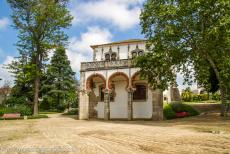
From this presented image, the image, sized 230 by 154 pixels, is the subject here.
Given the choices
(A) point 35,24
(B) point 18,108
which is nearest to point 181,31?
(A) point 35,24

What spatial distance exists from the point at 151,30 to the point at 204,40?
463cm

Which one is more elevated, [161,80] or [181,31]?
[181,31]

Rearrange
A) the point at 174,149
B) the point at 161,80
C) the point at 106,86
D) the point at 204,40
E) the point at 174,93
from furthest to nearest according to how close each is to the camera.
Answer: the point at 174,93 < the point at 106,86 < the point at 161,80 < the point at 204,40 < the point at 174,149

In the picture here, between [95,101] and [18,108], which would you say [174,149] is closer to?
[95,101]

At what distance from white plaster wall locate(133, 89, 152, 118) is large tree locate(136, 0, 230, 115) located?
25.7 feet

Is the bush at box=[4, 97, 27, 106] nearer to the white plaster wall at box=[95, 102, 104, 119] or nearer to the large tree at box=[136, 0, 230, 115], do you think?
the white plaster wall at box=[95, 102, 104, 119]

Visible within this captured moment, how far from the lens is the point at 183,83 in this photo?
25.7 meters

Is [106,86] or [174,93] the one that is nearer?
[106,86]

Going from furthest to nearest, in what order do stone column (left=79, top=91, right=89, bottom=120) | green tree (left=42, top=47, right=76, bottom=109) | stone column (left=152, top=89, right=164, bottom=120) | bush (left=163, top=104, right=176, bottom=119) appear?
green tree (left=42, top=47, right=76, bottom=109), stone column (left=79, top=91, right=89, bottom=120), bush (left=163, top=104, right=176, bottom=119), stone column (left=152, top=89, right=164, bottom=120)

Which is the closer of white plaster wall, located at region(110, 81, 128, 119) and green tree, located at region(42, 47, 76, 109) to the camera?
white plaster wall, located at region(110, 81, 128, 119)

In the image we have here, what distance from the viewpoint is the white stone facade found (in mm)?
31359

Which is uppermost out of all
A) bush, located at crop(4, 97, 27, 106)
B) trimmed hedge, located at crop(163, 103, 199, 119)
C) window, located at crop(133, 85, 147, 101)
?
window, located at crop(133, 85, 147, 101)

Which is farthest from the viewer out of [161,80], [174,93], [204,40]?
[174,93]

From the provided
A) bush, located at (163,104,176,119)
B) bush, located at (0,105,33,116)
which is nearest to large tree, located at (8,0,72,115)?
bush, located at (0,105,33,116)
